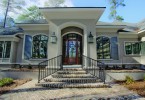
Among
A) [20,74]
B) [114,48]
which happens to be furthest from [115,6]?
[20,74]

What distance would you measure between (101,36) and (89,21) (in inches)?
134

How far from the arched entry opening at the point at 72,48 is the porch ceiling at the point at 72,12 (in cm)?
183

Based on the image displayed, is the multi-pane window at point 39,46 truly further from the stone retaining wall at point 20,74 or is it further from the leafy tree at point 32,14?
the leafy tree at point 32,14

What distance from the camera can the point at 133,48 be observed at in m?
12.9

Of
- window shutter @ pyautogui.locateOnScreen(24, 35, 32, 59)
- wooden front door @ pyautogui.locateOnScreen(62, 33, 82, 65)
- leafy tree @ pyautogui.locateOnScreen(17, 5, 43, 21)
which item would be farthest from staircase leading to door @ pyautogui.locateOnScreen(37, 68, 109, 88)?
leafy tree @ pyautogui.locateOnScreen(17, 5, 43, 21)

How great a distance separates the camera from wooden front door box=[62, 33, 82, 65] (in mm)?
11477

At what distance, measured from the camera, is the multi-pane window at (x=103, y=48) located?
41.5 feet

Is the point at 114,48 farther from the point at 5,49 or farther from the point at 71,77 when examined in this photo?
the point at 5,49

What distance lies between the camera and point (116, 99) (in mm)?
5043

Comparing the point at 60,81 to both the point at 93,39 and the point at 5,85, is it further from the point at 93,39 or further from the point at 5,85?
the point at 93,39

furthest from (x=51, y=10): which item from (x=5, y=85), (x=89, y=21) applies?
(x=5, y=85)

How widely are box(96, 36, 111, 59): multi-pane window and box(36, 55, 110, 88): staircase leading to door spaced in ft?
11.2

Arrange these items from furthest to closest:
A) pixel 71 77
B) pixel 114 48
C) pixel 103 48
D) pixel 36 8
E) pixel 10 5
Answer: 1. pixel 36 8
2. pixel 10 5
3. pixel 103 48
4. pixel 114 48
5. pixel 71 77

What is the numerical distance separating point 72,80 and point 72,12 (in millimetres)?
4573
